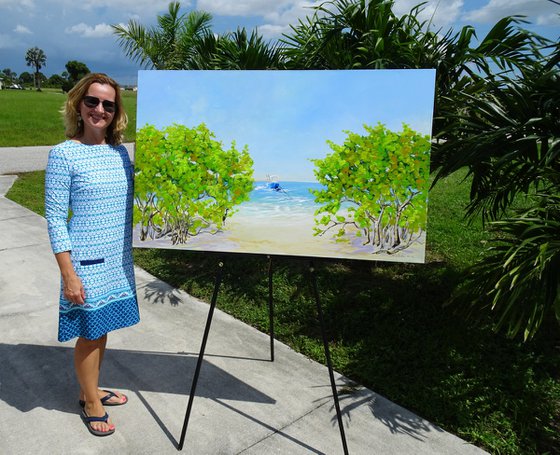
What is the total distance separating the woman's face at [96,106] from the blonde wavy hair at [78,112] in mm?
28

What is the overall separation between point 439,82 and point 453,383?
2.35 m

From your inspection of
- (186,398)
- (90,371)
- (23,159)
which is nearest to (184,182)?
(90,371)

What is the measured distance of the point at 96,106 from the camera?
238cm

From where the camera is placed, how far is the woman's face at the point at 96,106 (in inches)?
93.5

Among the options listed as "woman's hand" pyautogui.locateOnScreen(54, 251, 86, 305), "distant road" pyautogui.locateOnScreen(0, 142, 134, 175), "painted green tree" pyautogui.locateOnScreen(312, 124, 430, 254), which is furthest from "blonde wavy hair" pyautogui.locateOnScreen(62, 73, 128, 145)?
"distant road" pyautogui.locateOnScreen(0, 142, 134, 175)

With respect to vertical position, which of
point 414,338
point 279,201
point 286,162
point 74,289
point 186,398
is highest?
point 286,162

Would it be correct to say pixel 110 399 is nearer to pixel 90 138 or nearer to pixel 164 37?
pixel 90 138

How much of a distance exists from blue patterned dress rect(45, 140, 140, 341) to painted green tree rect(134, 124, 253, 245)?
11 centimetres

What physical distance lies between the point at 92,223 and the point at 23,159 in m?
12.8

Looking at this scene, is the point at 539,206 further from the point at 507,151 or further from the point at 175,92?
the point at 175,92

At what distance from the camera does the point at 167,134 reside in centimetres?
253

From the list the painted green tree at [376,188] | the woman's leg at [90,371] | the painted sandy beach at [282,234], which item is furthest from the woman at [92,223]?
the painted green tree at [376,188]

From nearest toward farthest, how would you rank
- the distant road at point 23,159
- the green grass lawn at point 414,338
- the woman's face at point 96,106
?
the woman's face at point 96,106, the green grass lawn at point 414,338, the distant road at point 23,159

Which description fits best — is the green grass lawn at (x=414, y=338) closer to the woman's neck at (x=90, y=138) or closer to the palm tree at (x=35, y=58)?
the woman's neck at (x=90, y=138)
